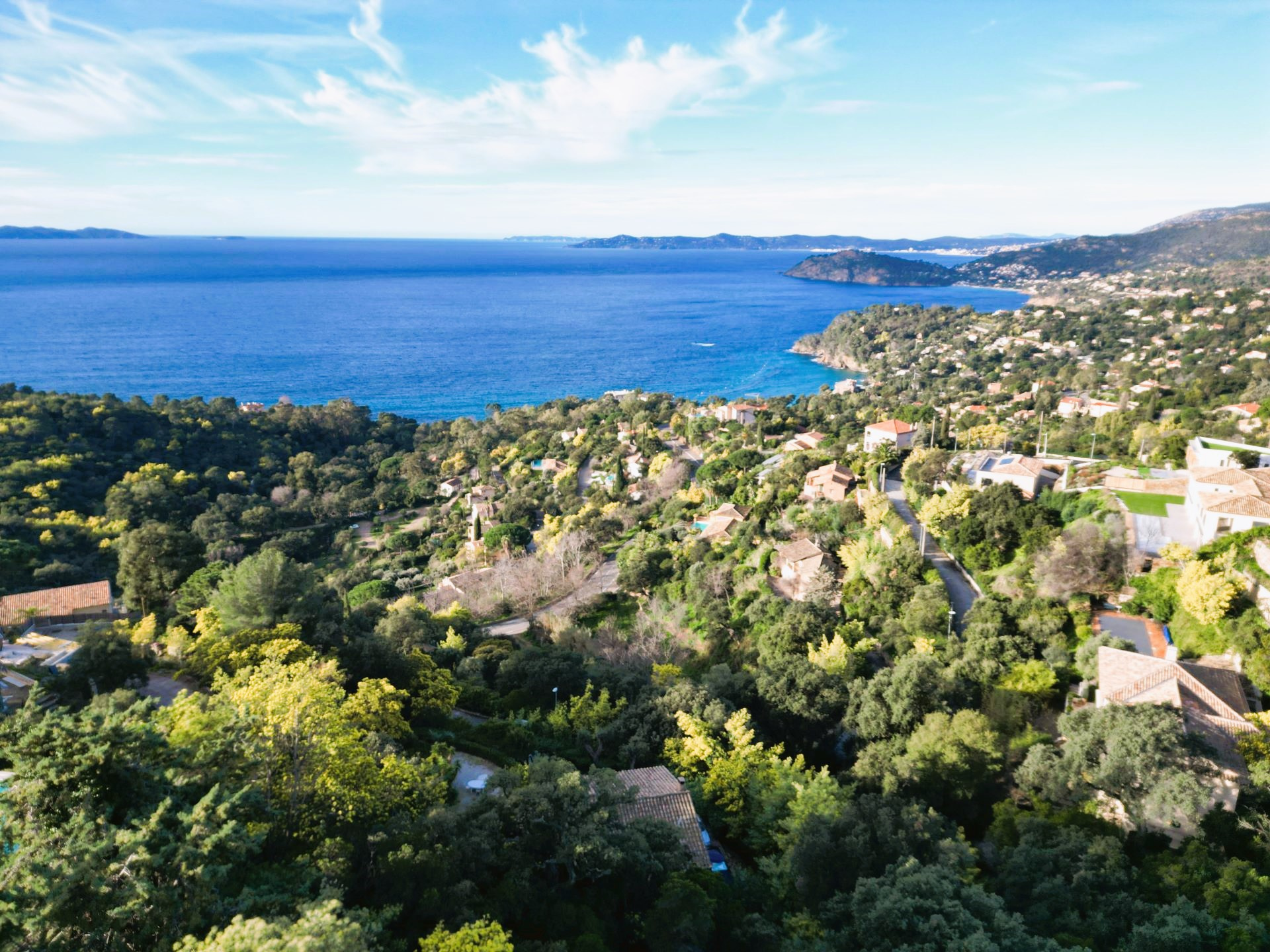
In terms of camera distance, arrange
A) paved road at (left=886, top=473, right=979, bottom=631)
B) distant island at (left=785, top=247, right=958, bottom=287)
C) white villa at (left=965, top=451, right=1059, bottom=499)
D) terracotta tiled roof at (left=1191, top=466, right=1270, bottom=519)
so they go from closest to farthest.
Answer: terracotta tiled roof at (left=1191, top=466, right=1270, bottom=519) → paved road at (left=886, top=473, right=979, bottom=631) → white villa at (left=965, top=451, right=1059, bottom=499) → distant island at (left=785, top=247, right=958, bottom=287)

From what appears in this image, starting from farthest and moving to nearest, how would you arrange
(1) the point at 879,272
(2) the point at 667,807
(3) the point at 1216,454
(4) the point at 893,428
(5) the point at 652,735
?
(1) the point at 879,272
(4) the point at 893,428
(3) the point at 1216,454
(5) the point at 652,735
(2) the point at 667,807

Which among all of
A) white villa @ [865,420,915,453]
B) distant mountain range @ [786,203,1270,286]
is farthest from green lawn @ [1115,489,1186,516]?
distant mountain range @ [786,203,1270,286]

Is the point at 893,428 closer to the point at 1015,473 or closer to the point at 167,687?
the point at 1015,473

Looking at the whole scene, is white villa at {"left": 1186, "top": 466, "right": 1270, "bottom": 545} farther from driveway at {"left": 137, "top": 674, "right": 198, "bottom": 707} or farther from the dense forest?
driveway at {"left": 137, "top": 674, "right": 198, "bottom": 707}

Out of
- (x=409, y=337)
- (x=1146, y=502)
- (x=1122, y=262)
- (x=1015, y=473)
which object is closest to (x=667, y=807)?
(x=1146, y=502)

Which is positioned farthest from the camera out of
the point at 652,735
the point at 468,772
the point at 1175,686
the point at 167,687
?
the point at 167,687

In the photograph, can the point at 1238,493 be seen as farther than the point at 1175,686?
Yes
